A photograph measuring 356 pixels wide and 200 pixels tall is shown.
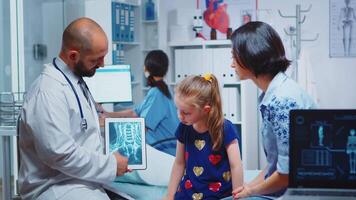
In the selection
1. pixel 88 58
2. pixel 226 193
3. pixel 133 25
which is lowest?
pixel 226 193

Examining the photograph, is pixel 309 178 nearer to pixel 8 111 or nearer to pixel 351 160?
pixel 351 160

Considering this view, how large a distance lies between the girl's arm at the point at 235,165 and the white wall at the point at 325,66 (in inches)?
140

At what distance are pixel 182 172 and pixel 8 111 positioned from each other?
5.18ft

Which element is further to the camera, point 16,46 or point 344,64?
point 344,64

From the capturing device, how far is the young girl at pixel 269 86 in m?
1.88

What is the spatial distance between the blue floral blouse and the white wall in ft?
12.3

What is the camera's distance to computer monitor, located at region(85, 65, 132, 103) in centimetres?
394

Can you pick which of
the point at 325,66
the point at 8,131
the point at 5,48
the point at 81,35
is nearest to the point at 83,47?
the point at 81,35

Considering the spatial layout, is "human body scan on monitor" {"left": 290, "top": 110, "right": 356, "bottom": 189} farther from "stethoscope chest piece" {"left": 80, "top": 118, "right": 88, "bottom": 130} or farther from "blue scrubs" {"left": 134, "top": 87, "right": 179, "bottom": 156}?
"blue scrubs" {"left": 134, "top": 87, "right": 179, "bottom": 156}

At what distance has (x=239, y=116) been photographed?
554cm

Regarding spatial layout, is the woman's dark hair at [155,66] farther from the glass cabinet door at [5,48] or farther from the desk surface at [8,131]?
the desk surface at [8,131]

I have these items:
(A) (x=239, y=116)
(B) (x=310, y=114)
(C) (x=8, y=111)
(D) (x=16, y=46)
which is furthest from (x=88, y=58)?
(A) (x=239, y=116)

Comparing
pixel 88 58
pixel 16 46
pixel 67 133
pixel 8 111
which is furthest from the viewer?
pixel 16 46

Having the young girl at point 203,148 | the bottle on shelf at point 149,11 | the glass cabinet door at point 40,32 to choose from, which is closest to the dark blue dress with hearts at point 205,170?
the young girl at point 203,148
